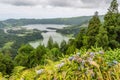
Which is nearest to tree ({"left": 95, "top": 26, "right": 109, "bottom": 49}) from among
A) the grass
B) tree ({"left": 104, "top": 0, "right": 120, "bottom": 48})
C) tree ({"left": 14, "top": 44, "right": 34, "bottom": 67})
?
tree ({"left": 104, "top": 0, "right": 120, "bottom": 48})

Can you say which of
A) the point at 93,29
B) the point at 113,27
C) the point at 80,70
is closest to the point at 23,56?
the point at 93,29

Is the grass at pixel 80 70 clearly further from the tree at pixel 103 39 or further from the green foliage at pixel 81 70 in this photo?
the tree at pixel 103 39

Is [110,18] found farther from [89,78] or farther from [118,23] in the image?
[89,78]

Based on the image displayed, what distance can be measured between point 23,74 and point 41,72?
1.22ft

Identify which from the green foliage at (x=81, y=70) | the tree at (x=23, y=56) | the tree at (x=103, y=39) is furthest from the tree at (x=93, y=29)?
the green foliage at (x=81, y=70)

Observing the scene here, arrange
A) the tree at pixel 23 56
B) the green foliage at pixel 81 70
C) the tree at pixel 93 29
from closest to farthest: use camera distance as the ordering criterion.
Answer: the green foliage at pixel 81 70 → the tree at pixel 93 29 → the tree at pixel 23 56

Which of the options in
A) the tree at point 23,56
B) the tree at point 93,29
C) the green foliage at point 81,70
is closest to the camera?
the green foliage at point 81,70

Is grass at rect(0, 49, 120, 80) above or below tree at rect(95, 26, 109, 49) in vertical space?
above

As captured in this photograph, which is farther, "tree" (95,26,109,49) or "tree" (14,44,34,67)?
"tree" (14,44,34,67)

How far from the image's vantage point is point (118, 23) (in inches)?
1449

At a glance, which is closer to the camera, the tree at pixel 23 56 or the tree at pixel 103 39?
the tree at pixel 103 39

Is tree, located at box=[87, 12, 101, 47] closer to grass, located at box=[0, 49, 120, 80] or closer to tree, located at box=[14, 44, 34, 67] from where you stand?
tree, located at box=[14, 44, 34, 67]

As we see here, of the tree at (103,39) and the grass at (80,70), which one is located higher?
the grass at (80,70)

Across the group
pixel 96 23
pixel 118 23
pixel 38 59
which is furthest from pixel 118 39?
pixel 38 59
